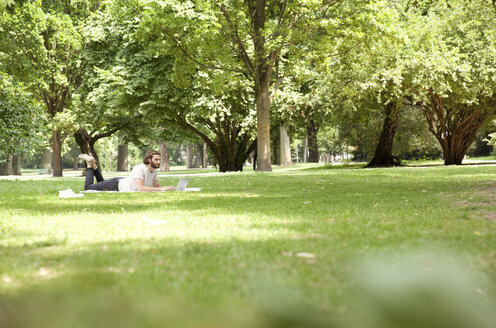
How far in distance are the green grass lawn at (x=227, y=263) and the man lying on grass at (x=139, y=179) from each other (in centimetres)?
413

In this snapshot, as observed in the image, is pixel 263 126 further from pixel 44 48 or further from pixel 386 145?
pixel 44 48

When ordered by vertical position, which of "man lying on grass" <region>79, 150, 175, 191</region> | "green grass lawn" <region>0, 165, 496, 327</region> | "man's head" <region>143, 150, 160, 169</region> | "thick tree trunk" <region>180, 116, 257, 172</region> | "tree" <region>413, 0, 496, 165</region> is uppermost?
"tree" <region>413, 0, 496, 165</region>

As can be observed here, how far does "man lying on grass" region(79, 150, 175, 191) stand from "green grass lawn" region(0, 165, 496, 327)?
4.13 m

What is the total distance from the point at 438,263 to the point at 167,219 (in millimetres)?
3952

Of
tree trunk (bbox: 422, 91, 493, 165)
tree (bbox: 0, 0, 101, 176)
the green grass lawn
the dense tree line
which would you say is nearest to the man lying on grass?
the green grass lawn

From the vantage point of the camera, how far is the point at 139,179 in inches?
466

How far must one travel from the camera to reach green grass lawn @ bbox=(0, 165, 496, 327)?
2891 mm

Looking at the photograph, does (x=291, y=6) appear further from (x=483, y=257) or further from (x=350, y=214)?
(x=483, y=257)

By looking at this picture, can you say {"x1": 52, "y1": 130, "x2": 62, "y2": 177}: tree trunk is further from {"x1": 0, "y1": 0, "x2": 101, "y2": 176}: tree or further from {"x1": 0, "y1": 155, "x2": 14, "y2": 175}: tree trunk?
{"x1": 0, "y1": 155, "x2": 14, "y2": 175}: tree trunk

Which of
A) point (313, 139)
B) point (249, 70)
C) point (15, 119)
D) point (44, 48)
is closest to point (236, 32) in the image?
point (249, 70)

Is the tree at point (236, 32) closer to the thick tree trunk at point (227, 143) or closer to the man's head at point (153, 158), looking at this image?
the thick tree trunk at point (227, 143)

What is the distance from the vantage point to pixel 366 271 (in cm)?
361

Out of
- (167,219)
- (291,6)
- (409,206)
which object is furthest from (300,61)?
(167,219)

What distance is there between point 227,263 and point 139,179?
8230 mm
